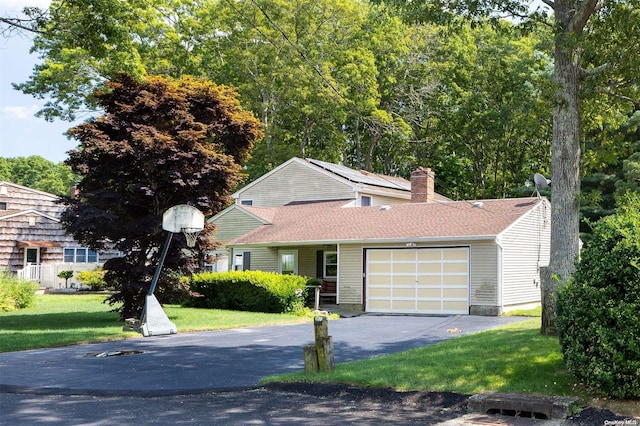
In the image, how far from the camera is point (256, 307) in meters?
24.1

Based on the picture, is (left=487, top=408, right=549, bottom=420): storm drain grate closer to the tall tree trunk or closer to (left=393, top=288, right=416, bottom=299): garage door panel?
the tall tree trunk

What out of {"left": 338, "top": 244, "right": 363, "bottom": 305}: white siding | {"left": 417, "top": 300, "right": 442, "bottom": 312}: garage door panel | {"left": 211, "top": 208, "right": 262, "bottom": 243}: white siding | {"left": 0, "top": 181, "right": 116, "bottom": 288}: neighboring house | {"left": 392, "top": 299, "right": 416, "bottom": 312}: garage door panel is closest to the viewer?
{"left": 417, "top": 300, "right": 442, "bottom": 312}: garage door panel

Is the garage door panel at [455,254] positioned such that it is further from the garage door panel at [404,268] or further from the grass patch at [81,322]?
the grass patch at [81,322]

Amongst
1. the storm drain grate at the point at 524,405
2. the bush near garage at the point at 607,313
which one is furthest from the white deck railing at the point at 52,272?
the bush near garage at the point at 607,313

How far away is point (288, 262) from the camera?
2859cm

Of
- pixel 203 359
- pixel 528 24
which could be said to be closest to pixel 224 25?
pixel 528 24

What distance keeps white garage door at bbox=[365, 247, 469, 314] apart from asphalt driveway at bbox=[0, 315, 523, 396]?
3.68m

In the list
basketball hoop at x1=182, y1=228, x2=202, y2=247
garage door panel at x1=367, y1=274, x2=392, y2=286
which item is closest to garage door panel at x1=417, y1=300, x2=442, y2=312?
garage door panel at x1=367, y1=274, x2=392, y2=286

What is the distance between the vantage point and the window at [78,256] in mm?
37500

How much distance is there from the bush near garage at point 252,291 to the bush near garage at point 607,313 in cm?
1578

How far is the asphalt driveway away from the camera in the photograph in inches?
390

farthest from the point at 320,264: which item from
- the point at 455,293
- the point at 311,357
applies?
the point at 311,357

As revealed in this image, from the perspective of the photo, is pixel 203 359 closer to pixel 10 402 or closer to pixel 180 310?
pixel 10 402

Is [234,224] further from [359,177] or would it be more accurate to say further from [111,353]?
[111,353]
